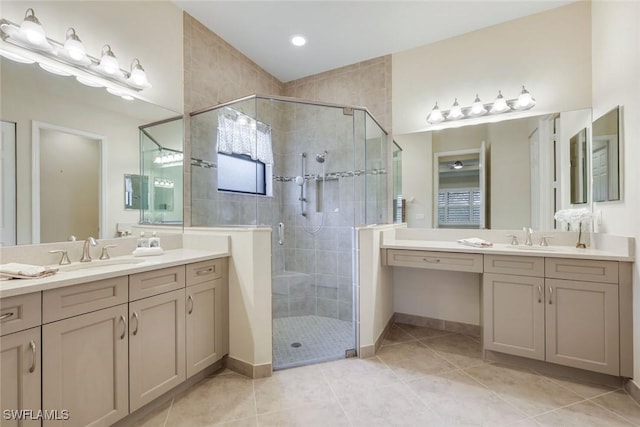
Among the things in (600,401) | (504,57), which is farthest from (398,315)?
(504,57)

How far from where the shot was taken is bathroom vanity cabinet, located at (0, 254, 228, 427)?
116 centimetres

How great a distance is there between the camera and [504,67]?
2629mm

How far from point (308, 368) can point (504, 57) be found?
126 inches

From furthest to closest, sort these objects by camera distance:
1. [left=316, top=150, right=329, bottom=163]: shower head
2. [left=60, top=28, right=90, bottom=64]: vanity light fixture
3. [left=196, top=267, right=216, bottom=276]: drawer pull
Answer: [left=316, top=150, right=329, bottom=163]: shower head → [left=196, top=267, right=216, bottom=276]: drawer pull → [left=60, top=28, right=90, bottom=64]: vanity light fixture

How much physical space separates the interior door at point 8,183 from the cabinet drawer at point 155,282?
Answer: 670 mm

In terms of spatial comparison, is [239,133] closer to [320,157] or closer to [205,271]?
[320,157]

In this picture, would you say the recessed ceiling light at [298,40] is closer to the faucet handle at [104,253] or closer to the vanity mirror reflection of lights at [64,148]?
the vanity mirror reflection of lights at [64,148]

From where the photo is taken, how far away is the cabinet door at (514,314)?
81.1 inches

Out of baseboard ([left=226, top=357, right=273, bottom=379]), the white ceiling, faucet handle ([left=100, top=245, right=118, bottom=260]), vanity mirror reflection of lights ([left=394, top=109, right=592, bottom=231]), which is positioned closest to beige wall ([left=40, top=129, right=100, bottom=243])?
faucet handle ([left=100, top=245, right=118, bottom=260])

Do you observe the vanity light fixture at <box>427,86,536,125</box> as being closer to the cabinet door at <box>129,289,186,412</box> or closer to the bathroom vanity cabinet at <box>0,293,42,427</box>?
the cabinet door at <box>129,289,186,412</box>

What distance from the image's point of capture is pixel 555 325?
2.01 metres

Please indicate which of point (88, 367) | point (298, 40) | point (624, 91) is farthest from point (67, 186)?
point (624, 91)

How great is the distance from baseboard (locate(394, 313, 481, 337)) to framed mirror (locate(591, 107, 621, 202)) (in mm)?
1519

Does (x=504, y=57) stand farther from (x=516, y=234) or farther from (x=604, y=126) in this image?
(x=516, y=234)
